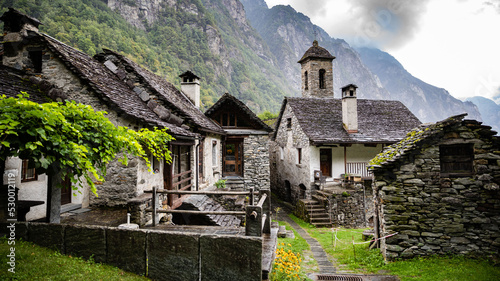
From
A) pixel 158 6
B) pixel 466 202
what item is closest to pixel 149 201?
pixel 466 202

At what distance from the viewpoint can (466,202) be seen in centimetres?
737

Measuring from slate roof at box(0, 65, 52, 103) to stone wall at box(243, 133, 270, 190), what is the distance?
33.9ft

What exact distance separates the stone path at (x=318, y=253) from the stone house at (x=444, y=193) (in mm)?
1802

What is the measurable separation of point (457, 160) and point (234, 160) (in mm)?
11450

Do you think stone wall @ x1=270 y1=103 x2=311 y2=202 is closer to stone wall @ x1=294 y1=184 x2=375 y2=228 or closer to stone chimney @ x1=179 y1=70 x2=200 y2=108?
stone wall @ x1=294 y1=184 x2=375 y2=228

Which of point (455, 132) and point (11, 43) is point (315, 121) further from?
point (11, 43)

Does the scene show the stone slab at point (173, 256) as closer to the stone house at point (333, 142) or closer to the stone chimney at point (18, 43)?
the stone chimney at point (18, 43)

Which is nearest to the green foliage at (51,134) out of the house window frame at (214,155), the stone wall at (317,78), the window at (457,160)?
the window at (457,160)

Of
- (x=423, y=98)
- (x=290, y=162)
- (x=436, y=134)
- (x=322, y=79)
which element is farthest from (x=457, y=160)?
(x=423, y=98)

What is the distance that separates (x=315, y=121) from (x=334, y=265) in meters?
11.3

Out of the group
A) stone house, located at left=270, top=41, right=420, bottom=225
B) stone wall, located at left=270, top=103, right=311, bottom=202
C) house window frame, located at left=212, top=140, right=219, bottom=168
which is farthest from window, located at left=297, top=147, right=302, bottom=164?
house window frame, located at left=212, top=140, right=219, bottom=168

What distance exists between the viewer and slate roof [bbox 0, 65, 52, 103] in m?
6.66

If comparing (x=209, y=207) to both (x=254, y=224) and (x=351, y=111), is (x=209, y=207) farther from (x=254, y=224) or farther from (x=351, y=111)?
(x=351, y=111)

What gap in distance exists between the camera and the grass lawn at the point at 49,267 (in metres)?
3.57
